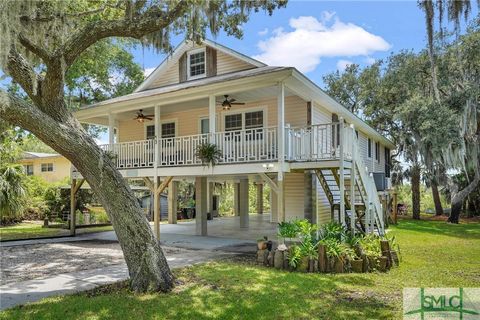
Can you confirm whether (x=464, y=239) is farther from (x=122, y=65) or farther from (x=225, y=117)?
(x=122, y=65)

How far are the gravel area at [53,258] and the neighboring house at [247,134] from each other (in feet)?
9.12

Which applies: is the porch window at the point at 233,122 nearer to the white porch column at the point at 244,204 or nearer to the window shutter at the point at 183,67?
the window shutter at the point at 183,67

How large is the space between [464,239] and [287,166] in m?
7.93

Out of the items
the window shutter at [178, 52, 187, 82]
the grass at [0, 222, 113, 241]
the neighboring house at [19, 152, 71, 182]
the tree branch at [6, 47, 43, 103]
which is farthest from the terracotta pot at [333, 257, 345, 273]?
the neighboring house at [19, 152, 71, 182]

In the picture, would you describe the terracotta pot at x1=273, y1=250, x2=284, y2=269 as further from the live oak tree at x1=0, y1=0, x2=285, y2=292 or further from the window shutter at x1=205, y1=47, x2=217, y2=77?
the window shutter at x1=205, y1=47, x2=217, y2=77

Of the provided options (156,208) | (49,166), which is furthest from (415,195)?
(49,166)

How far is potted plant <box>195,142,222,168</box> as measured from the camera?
11.3 meters

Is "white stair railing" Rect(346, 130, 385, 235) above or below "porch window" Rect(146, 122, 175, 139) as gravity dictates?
below

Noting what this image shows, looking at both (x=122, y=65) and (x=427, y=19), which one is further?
(x=122, y=65)

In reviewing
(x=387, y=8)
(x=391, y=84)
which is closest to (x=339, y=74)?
(x=391, y=84)

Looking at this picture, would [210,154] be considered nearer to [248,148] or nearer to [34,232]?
[248,148]

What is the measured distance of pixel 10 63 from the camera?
21.7 feet

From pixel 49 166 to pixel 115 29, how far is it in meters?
28.3

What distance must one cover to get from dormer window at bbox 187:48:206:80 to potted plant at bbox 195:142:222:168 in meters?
5.42
